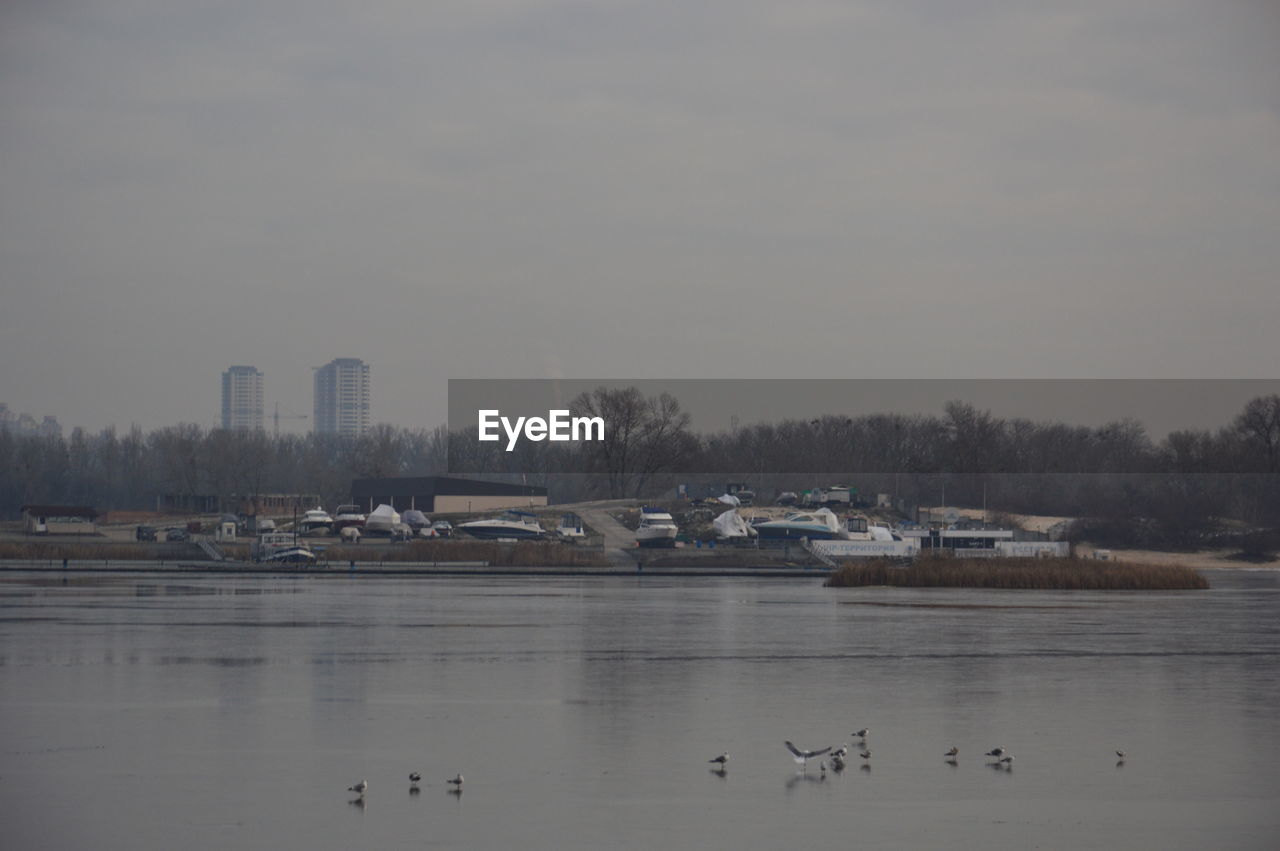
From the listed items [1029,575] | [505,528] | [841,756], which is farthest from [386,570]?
[841,756]

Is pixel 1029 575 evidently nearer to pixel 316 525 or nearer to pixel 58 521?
pixel 316 525

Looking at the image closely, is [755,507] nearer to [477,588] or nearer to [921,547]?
[921,547]

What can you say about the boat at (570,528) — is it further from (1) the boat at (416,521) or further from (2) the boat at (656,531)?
(1) the boat at (416,521)

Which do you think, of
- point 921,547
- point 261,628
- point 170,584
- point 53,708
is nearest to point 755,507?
point 921,547

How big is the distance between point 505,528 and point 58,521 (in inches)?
1385

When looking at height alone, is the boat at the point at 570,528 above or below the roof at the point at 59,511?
below

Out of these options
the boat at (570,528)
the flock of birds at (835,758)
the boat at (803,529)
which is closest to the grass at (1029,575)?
the boat at (803,529)

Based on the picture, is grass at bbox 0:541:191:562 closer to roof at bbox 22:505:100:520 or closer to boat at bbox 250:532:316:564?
boat at bbox 250:532:316:564

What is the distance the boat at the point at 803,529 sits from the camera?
90.5 meters

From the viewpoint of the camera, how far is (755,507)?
101562mm

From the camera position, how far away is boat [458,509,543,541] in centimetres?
9188

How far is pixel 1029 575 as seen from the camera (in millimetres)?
57031

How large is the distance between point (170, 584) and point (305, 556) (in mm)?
22549

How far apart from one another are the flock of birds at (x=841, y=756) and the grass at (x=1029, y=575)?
40.5 meters
